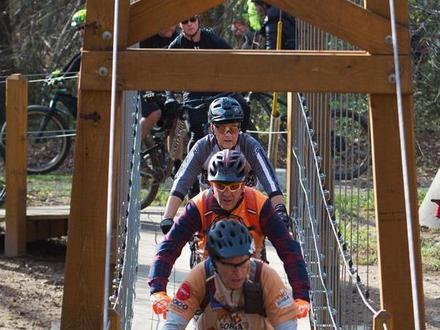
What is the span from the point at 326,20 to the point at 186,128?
5300 mm

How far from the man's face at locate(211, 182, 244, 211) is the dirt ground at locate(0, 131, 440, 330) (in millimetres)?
2780

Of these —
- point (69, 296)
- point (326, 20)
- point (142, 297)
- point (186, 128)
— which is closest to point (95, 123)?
point (69, 296)

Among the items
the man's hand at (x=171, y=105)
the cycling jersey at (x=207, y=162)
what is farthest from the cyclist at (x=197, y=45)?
the cycling jersey at (x=207, y=162)

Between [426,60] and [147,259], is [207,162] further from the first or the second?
[426,60]

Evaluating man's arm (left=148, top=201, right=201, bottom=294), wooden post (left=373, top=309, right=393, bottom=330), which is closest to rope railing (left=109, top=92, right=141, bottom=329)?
man's arm (left=148, top=201, right=201, bottom=294)

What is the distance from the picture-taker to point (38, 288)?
28.4 ft

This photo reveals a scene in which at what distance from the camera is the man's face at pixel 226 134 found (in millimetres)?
6512

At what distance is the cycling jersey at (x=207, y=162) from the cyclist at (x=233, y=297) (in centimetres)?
189

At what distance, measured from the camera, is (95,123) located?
162 inches

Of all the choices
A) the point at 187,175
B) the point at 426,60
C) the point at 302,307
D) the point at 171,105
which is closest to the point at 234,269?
the point at 302,307

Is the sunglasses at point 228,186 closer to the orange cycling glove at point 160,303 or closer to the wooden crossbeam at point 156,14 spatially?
the orange cycling glove at point 160,303

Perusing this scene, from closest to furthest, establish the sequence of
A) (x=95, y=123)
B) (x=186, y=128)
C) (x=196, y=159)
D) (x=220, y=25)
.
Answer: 1. (x=95, y=123)
2. (x=196, y=159)
3. (x=186, y=128)
4. (x=220, y=25)

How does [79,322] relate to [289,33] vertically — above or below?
below

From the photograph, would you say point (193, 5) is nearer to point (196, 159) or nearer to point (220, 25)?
point (196, 159)
